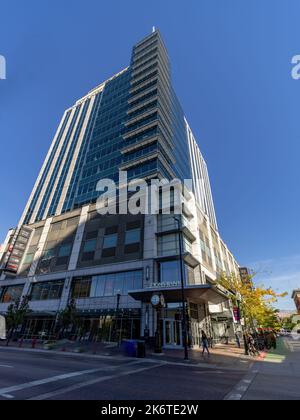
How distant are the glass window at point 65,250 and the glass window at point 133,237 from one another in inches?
438

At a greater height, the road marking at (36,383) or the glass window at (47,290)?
the glass window at (47,290)

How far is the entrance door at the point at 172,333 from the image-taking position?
25.3 meters

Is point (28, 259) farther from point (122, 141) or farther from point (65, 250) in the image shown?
point (122, 141)

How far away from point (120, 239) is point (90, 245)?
18.5 feet

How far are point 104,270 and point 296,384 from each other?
26.2m

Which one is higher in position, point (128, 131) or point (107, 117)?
point (107, 117)

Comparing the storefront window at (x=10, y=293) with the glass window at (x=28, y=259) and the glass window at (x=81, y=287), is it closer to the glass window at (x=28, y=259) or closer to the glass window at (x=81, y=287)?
the glass window at (x=28, y=259)

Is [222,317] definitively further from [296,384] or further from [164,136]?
[164,136]

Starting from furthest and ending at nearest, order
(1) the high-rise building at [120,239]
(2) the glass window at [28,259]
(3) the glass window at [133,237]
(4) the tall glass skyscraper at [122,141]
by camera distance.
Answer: (4) the tall glass skyscraper at [122,141]
(2) the glass window at [28,259]
(3) the glass window at [133,237]
(1) the high-rise building at [120,239]

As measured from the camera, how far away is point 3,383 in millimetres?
8062

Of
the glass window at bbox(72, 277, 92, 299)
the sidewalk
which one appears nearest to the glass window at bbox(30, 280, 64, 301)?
the glass window at bbox(72, 277, 92, 299)

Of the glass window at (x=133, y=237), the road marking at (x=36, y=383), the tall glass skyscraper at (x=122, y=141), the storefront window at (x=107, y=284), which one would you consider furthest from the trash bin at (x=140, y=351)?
Answer: the tall glass skyscraper at (x=122, y=141)
